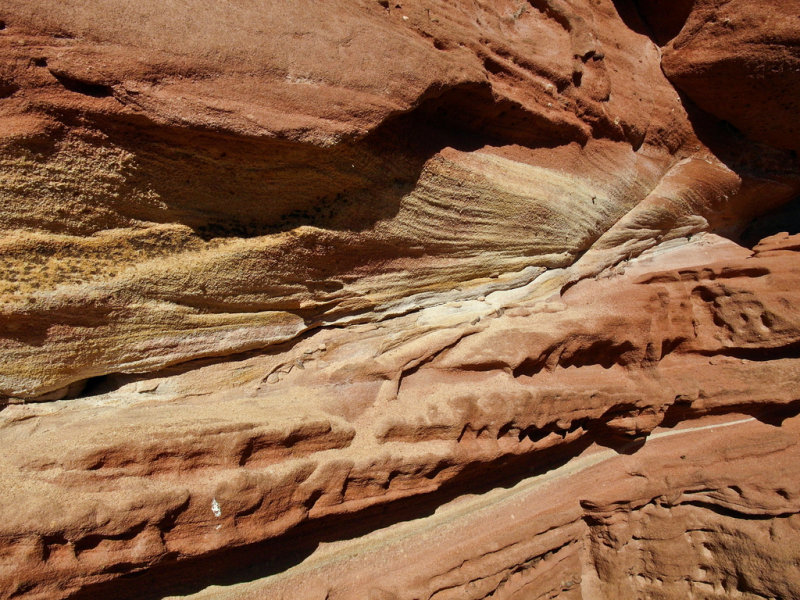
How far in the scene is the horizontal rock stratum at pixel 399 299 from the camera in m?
1.74

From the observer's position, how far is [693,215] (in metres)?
3.49

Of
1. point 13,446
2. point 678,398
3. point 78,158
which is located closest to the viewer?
point 78,158

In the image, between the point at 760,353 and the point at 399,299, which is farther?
the point at 760,353

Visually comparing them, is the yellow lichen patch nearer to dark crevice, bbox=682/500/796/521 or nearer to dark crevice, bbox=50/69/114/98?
dark crevice, bbox=50/69/114/98

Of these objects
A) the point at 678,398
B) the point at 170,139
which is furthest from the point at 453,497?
the point at 170,139

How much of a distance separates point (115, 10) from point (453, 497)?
275cm

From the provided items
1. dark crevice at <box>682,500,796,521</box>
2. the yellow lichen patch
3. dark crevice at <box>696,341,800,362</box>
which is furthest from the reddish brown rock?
the yellow lichen patch

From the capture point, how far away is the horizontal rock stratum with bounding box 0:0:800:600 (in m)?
1.74

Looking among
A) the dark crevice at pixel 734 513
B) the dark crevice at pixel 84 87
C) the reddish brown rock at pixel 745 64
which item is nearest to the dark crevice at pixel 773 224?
the reddish brown rock at pixel 745 64

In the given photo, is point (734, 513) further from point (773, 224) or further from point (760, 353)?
point (773, 224)

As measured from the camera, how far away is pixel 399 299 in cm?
269

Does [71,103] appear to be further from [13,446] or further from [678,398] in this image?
[678,398]

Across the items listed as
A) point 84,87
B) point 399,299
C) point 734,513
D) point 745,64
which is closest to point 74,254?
point 84,87

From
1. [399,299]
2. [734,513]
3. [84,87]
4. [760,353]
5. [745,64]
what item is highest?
[745,64]
